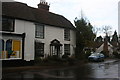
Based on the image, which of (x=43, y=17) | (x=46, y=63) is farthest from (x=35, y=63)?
(x=43, y=17)

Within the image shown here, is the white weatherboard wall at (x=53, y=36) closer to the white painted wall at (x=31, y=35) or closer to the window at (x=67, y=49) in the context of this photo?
the white painted wall at (x=31, y=35)

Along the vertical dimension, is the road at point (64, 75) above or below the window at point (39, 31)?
below

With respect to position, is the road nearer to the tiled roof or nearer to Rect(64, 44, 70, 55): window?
the tiled roof

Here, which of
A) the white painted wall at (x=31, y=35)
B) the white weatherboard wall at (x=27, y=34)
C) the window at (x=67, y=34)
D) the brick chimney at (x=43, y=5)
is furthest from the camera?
the brick chimney at (x=43, y=5)

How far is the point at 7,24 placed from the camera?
20.7 meters

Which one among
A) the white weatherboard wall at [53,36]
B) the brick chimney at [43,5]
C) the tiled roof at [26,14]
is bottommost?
the white weatherboard wall at [53,36]

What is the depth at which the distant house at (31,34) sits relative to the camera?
2052 cm

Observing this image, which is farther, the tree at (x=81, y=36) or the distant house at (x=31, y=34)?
the tree at (x=81, y=36)

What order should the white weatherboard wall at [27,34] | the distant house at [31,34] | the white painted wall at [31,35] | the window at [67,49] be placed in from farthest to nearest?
the window at [67,49] → the white painted wall at [31,35] → the white weatherboard wall at [27,34] → the distant house at [31,34]

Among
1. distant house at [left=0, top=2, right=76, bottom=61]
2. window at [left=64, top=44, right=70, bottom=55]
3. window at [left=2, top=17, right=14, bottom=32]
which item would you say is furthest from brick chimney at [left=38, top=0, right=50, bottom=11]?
window at [left=2, top=17, right=14, bottom=32]

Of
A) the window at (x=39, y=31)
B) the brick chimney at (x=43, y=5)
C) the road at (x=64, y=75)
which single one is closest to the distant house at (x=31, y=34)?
the window at (x=39, y=31)

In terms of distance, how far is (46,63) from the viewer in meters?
22.4

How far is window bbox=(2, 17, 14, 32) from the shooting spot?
802 inches

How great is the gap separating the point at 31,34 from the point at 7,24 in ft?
11.3
